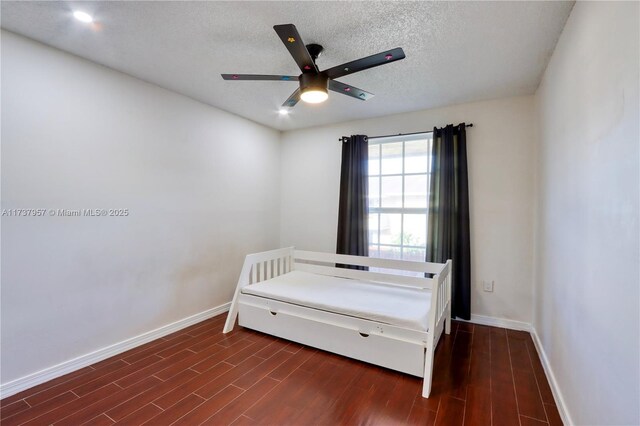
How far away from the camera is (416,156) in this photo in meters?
3.60

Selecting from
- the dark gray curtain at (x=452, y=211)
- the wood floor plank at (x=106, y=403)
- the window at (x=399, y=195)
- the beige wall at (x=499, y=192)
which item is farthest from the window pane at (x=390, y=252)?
the wood floor plank at (x=106, y=403)

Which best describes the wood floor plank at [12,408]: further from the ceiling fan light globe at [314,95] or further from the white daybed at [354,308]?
the ceiling fan light globe at [314,95]

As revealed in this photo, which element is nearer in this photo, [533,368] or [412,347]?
[412,347]

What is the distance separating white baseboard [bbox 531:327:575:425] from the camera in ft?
5.55

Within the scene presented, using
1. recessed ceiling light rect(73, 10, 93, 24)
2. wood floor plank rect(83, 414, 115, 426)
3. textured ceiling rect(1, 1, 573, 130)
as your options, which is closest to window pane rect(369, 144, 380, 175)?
textured ceiling rect(1, 1, 573, 130)

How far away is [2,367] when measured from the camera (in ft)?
6.40

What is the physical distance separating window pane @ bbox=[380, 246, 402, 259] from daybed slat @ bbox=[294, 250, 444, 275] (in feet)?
1.52

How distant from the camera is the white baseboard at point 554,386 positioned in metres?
1.69

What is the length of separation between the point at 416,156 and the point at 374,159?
53cm

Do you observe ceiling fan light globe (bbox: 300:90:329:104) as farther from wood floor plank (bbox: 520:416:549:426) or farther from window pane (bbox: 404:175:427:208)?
wood floor plank (bbox: 520:416:549:426)

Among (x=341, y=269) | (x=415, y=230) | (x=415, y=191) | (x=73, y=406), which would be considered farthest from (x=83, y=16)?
(x=415, y=230)

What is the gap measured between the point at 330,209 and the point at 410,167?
1.19 meters

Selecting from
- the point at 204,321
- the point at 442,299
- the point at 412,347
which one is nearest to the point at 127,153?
the point at 204,321

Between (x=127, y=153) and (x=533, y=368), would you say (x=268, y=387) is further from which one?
(x=127, y=153)
